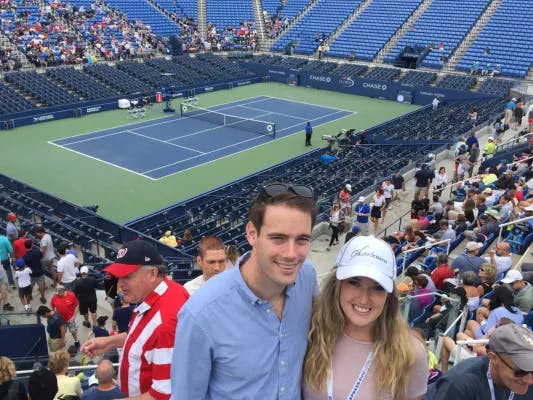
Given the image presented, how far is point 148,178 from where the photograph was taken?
72.4 feet

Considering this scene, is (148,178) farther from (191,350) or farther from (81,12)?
(81,12)

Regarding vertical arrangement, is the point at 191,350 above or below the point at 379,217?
above

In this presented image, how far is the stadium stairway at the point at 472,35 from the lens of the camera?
4078 cm

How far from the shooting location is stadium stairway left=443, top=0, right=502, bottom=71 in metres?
40.8

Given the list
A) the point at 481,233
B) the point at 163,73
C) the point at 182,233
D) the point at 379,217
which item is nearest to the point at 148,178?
the point at 182,233

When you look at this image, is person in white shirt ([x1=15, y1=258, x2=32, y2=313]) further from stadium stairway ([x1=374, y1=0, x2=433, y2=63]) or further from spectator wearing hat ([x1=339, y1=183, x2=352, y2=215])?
stadium stairway ([x1=374, y1=0, x2=433, y2=63])

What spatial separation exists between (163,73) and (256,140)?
14.5 m

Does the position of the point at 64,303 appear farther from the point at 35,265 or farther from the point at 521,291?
the point at 521,291

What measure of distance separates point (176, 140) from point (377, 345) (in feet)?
83.2

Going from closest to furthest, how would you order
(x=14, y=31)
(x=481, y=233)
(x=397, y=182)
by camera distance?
1. (x=481, y=233)
2. (x=397, y=182)
3. (x=14, y=31)

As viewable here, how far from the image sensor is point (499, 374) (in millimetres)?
3051

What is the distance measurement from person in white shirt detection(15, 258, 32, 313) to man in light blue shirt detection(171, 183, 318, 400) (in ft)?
32.7

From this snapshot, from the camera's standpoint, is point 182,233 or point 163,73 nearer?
point 182,233

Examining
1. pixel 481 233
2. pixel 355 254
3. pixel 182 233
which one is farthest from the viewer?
pixel 182 233
